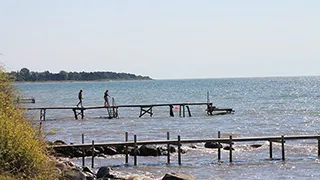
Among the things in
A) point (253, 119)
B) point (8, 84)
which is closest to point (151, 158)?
point (8, 84)

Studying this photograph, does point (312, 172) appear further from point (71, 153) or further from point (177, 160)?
point (71, 153)

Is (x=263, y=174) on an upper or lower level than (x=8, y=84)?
lower

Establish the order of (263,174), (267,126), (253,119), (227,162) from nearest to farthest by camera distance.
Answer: (263,174), (227,162), (267,126), (253,119)

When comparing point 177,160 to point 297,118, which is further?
point 297,118

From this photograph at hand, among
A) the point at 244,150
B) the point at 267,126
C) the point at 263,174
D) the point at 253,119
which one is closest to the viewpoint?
the point at 263,174

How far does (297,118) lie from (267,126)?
8.46m

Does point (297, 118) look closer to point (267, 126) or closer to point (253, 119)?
point (253, 119)

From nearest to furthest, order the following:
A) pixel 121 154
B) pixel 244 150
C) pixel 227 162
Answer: pixel 227 162 → pixel 121 154 → pixel 244 150

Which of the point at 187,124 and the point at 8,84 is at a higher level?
the point at 8,84

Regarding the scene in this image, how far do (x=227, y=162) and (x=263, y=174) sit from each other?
304 cm

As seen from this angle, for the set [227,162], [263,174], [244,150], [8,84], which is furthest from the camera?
[244,150]

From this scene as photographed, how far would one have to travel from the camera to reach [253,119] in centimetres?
5106

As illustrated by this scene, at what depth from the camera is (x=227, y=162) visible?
25578 millimetres

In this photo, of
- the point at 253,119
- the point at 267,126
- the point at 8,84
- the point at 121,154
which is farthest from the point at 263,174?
the point at 253,119
